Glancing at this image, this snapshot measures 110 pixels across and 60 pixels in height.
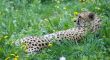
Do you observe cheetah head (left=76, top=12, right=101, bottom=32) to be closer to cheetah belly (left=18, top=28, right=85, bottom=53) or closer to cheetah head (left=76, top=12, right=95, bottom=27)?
cheetah head (left=76, top=12, right=95, bottom=27)

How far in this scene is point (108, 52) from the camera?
669cm

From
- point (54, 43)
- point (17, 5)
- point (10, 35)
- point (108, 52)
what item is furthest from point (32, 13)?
point (108, 52)

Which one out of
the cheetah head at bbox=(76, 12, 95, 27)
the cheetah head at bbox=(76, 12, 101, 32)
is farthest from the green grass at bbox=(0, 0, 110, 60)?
the cheetah head at bbox=(76, 12, 95, 27)

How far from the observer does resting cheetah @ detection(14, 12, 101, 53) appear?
708 cm

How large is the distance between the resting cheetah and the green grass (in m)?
0.14

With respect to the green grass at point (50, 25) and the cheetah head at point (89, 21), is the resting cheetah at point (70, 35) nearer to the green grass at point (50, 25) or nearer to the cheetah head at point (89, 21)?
the cheetah head at point (89, 21)

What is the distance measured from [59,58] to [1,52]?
86 centimetres

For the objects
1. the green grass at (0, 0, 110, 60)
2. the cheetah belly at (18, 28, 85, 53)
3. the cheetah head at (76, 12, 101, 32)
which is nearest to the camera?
the green grass at (0, 0, 110, 60)

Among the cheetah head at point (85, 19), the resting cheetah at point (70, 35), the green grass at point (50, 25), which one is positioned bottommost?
the green grass at point (50, 25)

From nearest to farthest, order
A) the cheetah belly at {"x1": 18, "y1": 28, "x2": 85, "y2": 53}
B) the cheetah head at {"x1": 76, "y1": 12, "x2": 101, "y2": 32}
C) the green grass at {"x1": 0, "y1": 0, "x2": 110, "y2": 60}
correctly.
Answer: the green grass at {"x1": 0, "y1": 0, "x2": 110, "y2": 60} → the cheetah belly at {"x1": 18, "y1": 28, "x2": 85, "y2": 53} → the cheetah head at {"x1": 76, "y1": 12, "x2": 101, "y2": 32}

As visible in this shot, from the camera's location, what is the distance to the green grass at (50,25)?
6648 mm

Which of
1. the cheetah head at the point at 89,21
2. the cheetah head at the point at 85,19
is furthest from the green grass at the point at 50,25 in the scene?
the cheetah head at the point at 85,19

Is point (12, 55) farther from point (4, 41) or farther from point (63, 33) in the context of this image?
point (63, 33)

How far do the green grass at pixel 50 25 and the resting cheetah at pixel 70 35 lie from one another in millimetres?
139
